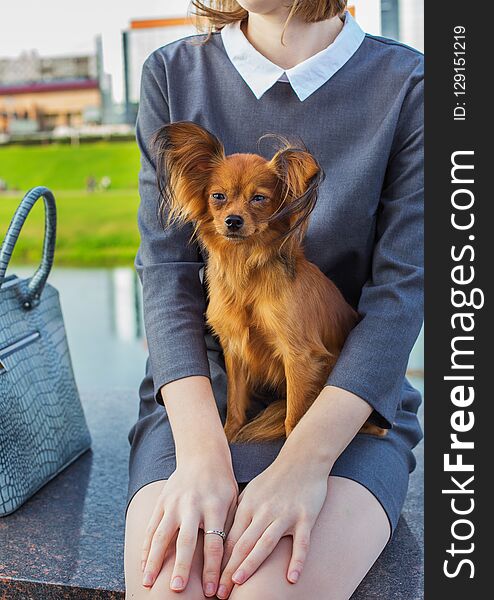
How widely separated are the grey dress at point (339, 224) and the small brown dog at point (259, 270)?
4 centimetres

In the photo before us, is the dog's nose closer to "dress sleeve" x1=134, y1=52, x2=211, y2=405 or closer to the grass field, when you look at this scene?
"dress sleeve" x1=134, y1=52, x2=211, y2=405

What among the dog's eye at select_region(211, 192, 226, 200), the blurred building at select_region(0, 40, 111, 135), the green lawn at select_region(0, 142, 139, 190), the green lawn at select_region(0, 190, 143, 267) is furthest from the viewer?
the green lawn at select_region(0, 190, 143, 267)

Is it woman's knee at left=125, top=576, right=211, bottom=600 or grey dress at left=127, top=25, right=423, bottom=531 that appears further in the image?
grey dress at left=127, top=25, right=423, bottom=531

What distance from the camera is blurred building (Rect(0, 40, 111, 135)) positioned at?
3.82 metres

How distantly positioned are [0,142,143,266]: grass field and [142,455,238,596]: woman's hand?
3.02 meters

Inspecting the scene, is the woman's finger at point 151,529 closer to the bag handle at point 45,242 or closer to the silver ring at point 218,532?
the silver ring at point 218,532

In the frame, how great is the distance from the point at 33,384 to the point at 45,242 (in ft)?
1.12

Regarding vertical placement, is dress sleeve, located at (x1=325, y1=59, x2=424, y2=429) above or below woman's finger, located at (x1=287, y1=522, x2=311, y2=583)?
above

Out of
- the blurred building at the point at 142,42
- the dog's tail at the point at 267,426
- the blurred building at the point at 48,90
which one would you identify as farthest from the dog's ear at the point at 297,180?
the blurred building at the point at 48,90

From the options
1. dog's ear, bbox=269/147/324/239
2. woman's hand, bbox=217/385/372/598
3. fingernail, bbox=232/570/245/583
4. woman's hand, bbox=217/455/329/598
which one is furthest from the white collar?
Answer: fingernail, bbox=232/570/245/583

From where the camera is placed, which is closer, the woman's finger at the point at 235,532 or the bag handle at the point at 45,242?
the woman's finger at the point at 235,532

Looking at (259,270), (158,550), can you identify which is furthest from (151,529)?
(259,270)

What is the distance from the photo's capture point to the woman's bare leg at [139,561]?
1058mm

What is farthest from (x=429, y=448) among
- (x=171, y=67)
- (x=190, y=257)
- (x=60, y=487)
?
(x=60, y=487)
